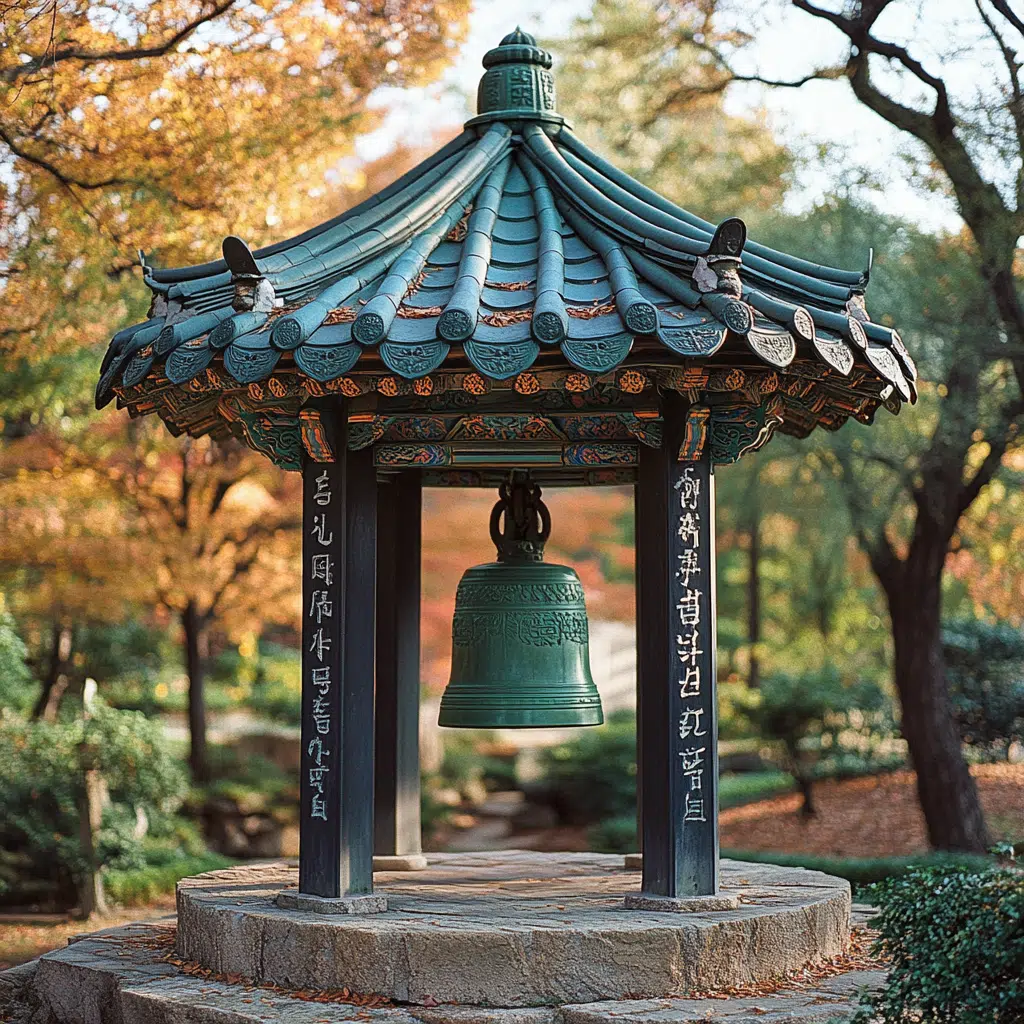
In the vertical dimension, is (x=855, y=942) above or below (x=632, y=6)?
below

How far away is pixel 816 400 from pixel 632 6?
30.6ft

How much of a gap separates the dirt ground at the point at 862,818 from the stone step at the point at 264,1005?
31.4 ft

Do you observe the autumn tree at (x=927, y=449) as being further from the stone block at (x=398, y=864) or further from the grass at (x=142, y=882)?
the grass at (x=142, y=882)

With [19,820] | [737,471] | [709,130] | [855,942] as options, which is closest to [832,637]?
[737,471]

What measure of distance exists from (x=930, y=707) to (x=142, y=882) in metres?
8.46

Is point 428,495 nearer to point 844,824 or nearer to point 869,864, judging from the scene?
point 844,824

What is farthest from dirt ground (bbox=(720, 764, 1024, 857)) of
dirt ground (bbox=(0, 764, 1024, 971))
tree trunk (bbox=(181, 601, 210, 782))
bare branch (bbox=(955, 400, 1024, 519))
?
tree trunk (bbox=(181, 601, 210, 782))

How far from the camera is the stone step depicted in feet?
18.9

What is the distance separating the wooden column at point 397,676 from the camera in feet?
27.6

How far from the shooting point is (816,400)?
737 cm

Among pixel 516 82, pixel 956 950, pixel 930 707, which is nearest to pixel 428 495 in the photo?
pixel 930 707

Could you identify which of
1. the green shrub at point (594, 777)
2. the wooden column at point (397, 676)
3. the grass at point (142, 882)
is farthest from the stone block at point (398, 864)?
the green shrub at point (594, 777)

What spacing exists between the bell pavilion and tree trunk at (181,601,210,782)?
1069 centimetres

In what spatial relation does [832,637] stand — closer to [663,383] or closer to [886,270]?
[886,270]
